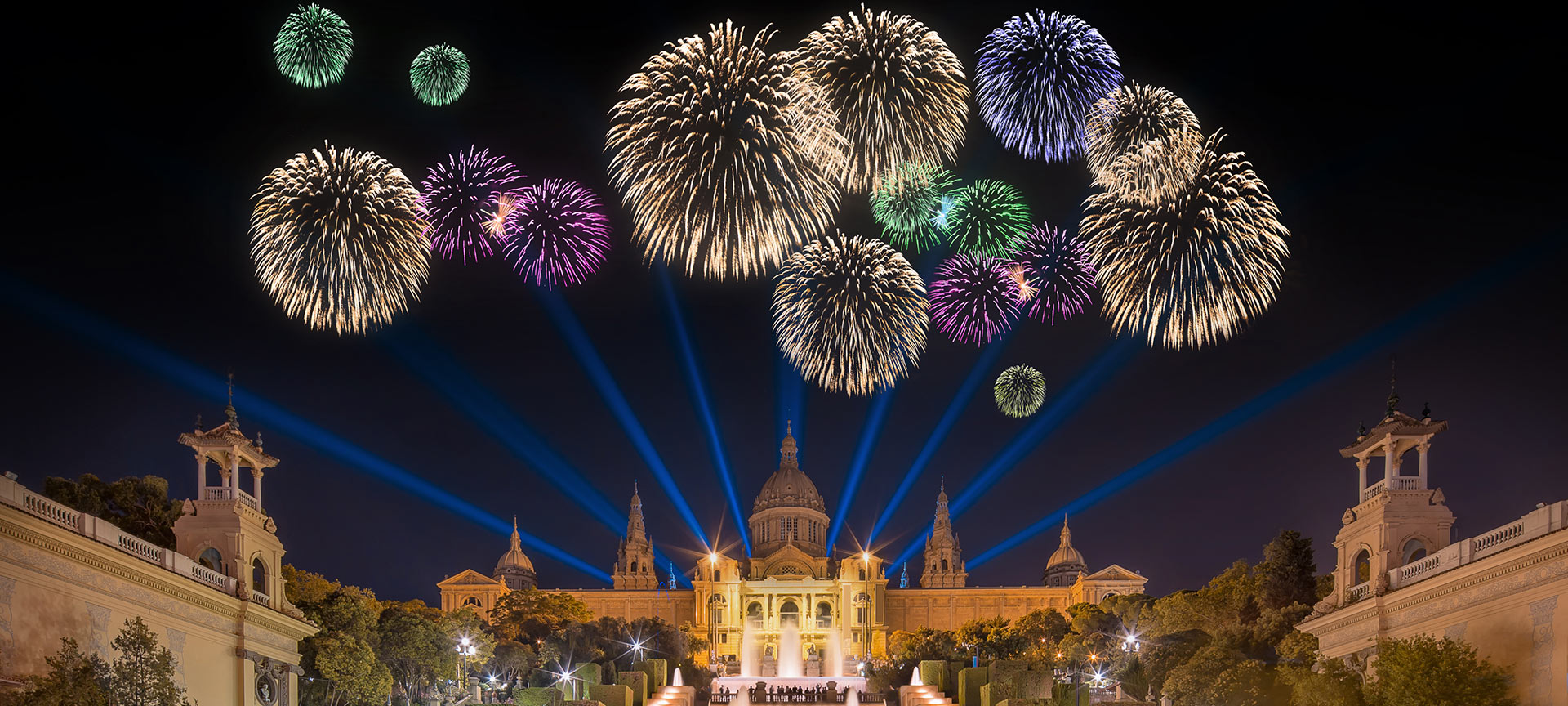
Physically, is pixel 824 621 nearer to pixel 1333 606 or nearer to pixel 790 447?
pixel 790 447

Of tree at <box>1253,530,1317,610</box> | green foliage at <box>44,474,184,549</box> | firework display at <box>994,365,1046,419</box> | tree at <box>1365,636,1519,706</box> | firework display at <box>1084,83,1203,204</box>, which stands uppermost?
firework display at <box>1084,83,1203,204</box>

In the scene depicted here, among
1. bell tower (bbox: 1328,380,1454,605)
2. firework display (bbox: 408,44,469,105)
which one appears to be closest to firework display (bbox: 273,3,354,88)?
firework display (bbox: 408,44,469,105)

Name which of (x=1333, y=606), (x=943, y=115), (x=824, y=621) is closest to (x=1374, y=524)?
(x=1333, y=606)

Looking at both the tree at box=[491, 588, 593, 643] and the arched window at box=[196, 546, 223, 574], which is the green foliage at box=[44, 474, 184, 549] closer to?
the arched window at box=[196, 546, 223, 574]

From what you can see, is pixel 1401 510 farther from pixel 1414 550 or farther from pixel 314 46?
pixel 314 46

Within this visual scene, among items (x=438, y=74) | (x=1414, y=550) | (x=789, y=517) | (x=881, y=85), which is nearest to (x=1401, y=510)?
(x=1414, y=550)
